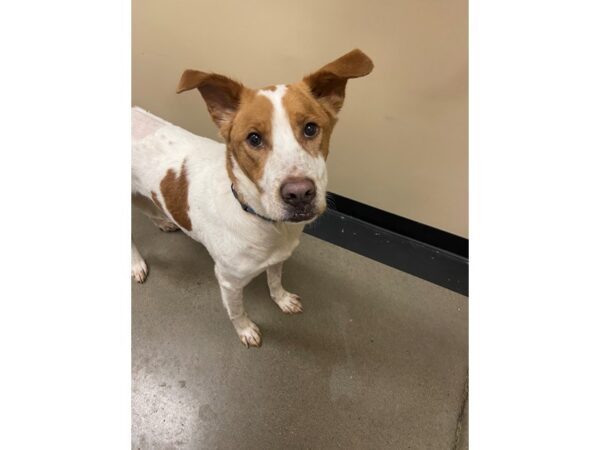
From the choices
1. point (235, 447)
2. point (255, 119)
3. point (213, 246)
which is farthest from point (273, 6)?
point (235, 447)

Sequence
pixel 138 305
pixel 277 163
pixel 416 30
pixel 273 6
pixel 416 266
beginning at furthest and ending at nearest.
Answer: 1. pixel 416 266
2. pixel 138 305
3. pixel 273 6
4. pixel 416 30
5. pixel 277 163

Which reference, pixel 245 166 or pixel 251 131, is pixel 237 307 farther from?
pixel 251 131

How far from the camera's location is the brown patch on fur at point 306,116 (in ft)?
4.15

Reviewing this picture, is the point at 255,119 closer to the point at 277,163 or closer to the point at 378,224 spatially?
the point at 277,163

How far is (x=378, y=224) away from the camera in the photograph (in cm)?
249

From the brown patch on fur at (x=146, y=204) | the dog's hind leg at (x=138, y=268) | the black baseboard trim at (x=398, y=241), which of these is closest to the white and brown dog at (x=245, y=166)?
the brown patch on fur at (x=146, y=204)

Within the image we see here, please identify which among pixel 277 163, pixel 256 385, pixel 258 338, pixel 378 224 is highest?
pixel 277 163

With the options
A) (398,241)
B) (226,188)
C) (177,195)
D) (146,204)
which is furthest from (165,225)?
(398,241)

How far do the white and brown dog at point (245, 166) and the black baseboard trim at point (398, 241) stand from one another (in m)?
0.91

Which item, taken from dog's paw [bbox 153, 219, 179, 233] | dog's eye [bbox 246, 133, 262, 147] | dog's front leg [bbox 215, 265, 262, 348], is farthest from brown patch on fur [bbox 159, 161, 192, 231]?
dog's paw [bbox 153, 219, 179, 233]

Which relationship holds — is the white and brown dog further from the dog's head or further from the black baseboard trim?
the black baseboard trim

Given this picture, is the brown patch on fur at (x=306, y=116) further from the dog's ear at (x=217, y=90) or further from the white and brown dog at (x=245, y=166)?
the dog's ear at (x=217, y=90)

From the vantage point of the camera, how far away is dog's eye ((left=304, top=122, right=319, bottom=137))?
1299 millimetres

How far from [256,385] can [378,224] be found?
1.23m
